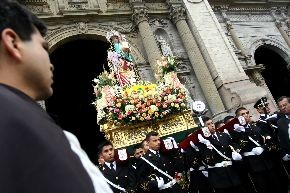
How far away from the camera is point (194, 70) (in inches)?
593

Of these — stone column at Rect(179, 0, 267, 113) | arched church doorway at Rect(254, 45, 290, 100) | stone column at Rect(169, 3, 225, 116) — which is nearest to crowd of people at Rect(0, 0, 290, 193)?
stone column at Rect(179, 0, 267, 113)

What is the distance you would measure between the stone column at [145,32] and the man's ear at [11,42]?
13.3 m

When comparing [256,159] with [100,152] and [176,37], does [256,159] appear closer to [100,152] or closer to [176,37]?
[100,152]

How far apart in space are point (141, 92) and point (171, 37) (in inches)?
278

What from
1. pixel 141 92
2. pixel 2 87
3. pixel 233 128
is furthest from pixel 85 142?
pixel 2 87

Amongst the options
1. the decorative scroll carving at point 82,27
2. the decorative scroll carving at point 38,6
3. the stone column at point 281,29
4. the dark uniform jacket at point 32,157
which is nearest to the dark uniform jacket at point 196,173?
the dark uniform jacket at point 32,157

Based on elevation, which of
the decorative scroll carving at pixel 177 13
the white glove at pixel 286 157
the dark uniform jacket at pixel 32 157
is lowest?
the dark uniform jacket at pixel 32 157

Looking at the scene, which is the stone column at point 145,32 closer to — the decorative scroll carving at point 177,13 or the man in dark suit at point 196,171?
the decorative scroll carving at point 177,13

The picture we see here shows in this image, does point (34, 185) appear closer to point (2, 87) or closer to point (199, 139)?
point (2, 87)

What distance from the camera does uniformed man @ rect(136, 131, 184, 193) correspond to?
6.04 m

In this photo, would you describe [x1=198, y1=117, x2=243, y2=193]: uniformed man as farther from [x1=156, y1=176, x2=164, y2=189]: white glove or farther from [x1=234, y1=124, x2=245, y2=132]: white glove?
[x1=156, y1=176, x2=164, y2=189]: white glove

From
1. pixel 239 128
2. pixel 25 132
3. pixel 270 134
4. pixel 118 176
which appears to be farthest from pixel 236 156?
pixel 25 132

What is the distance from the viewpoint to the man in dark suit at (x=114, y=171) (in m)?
6.26

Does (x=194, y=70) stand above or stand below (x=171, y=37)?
below
